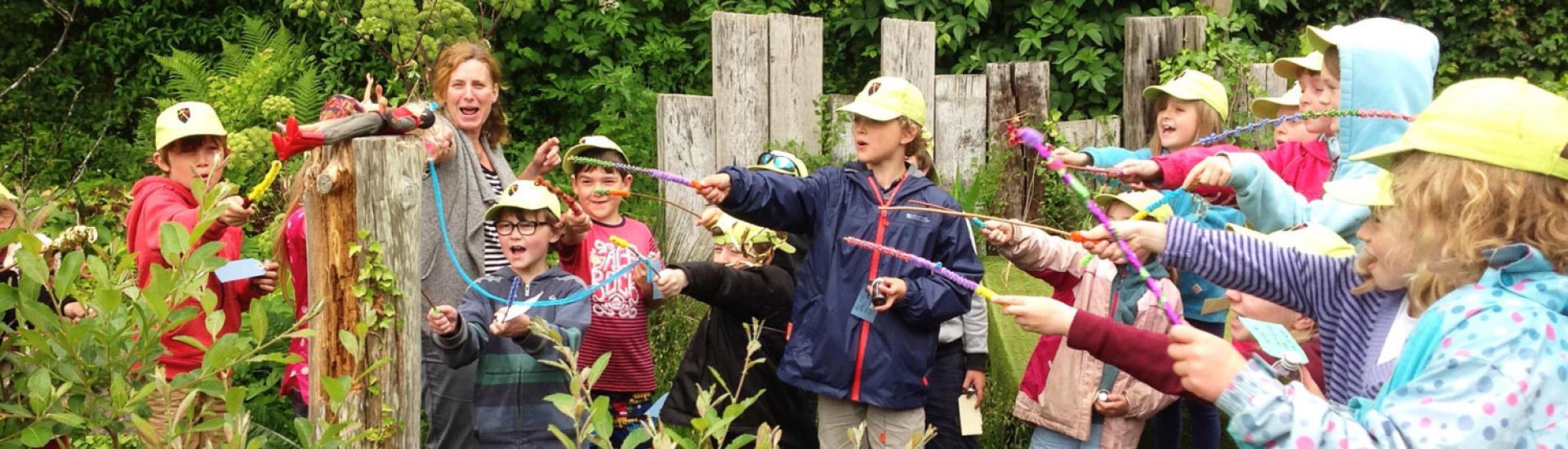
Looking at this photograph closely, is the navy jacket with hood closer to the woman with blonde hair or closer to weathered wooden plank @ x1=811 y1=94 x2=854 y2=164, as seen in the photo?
the woman with blonde hair

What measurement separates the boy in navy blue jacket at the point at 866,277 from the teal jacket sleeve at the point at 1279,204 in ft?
3.47

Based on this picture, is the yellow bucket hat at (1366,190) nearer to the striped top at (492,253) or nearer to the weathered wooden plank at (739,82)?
the striped top at (492,253)

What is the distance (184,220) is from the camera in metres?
4.15

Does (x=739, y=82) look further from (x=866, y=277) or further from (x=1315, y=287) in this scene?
(x=1315, y=287)

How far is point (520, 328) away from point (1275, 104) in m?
2.72

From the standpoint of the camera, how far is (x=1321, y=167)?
420 centimetres

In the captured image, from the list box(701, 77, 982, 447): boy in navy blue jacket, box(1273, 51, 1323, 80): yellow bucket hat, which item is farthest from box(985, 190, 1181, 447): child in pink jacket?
box(1273, 51, 1323, 80): yellow bucket hat

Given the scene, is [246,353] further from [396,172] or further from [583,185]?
[583,185]

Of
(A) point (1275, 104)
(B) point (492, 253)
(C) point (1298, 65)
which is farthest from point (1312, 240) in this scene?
(B) point (492, 253)

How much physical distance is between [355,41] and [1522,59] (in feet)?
23.9

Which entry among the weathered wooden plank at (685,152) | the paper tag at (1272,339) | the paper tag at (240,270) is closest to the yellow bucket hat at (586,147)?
A: the weathered wooden plank at (685,152)

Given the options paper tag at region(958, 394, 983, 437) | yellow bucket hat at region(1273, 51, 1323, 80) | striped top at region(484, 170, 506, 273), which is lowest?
paper tag at region(958, 394, 983, 437)

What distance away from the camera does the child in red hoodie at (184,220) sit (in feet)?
13.8

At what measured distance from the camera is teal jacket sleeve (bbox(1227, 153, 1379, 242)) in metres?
3.50
